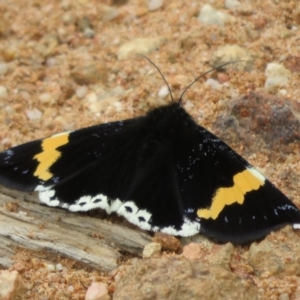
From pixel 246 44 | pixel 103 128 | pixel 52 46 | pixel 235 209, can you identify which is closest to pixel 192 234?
pixel 235 209

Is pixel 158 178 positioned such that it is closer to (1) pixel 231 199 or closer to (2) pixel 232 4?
(1) pixel 231 199

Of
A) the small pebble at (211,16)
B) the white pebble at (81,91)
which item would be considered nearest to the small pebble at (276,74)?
the small pebble at (211,16)

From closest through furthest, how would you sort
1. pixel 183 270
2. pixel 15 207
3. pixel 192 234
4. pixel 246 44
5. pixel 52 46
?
pixel 183 270, pixel 192 234, pixel 15 207, pixel 246 44, pixel 52 46

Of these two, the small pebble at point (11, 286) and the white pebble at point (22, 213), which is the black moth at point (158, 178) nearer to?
the white pebble at point (22, 213)

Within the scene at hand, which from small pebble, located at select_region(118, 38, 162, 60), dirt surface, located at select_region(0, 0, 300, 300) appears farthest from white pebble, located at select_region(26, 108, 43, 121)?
small pebble, located at select_region(118, 38, 162, 60)

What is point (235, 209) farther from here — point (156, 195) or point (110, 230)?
point (110, 230)

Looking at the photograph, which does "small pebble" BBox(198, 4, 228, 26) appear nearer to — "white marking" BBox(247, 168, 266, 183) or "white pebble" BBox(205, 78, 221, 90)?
"white pebble" BBox(205, 78, 221, 90)
